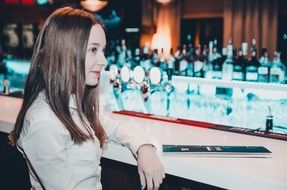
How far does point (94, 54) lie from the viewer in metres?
1.15

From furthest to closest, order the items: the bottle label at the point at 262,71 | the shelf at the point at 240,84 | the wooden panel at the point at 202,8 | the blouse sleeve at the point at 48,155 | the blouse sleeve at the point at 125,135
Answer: the wooden panel at the point at 202,8
the bottle label at the point at 262,71
the shelf at the point at 240,84
the blouse sleeve at the point at 125,135
the blouse sleeve at the point at 48,155

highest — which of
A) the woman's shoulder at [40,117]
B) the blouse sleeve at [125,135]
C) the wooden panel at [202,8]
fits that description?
the wooden panel at [202,8]

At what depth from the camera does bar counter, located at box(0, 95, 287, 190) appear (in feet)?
3.40

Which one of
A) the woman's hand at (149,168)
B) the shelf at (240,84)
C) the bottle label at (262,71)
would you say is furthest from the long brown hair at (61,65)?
the bottle label at (262,71)

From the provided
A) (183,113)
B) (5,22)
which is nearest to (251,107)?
(183,113)

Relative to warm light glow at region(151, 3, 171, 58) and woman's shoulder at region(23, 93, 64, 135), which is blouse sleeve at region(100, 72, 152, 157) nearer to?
woman's shoulder at region(23, 93, 64, 135)

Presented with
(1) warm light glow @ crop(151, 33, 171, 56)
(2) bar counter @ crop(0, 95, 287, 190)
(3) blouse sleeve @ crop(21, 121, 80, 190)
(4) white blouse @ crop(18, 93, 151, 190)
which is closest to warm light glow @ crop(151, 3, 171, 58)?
(1) warm light glow @ crop(151, 33, 171, 56)

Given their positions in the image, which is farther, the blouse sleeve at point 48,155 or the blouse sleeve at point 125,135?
the blouse sleeve at point 125,135

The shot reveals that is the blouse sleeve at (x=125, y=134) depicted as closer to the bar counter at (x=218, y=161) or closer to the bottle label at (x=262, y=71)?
the bar counter at (x=218, y=161)

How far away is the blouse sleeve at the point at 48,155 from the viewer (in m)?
0.96

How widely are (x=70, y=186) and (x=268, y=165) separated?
0.61 meters

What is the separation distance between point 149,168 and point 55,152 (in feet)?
1.05

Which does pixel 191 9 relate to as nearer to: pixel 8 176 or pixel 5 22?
pixel 5 22

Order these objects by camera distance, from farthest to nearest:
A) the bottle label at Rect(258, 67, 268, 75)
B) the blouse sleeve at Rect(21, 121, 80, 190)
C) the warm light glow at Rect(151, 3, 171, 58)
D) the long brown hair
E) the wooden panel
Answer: the warm light glow at Rect(151, 3, 171, 58)
the wooden panel
the bottle label at Rect(258, 67, 268, 75)
the long brown hair
the blouse sleeve at Rect(21, 121, 80, 190)
